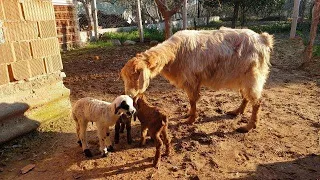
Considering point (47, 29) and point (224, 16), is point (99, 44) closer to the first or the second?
point (47, 29)

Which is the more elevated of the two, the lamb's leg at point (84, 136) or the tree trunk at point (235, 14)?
the tree trunk at point (235, 14)

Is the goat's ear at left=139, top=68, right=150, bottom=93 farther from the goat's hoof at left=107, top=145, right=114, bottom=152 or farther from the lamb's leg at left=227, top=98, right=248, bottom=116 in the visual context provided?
the lamb's leg at left=227, top=98, right=248, bottom=116

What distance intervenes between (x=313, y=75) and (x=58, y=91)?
272 inches

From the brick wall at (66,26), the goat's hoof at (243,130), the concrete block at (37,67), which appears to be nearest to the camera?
the concrete block at (37,67)

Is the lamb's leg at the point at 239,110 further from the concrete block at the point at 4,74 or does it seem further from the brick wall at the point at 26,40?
the concrete block at the point at 4,74

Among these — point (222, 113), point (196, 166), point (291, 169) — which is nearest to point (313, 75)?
point (222, 113)

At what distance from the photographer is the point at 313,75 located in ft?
25.1

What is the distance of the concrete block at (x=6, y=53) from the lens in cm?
381

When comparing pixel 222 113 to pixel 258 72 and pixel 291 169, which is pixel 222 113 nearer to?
pixel 258 72

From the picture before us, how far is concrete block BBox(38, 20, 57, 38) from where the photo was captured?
4371mm

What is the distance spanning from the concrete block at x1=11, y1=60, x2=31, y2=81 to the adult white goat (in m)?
1.98

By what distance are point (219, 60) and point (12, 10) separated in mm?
3298

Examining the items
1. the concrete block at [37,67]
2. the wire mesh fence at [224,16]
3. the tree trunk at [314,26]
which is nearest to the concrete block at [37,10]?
the concrete block at [37,67]

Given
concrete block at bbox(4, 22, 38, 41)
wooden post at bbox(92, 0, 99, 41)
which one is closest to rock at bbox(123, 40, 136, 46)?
wooden post at bbox(92, 0, 99, 41)
